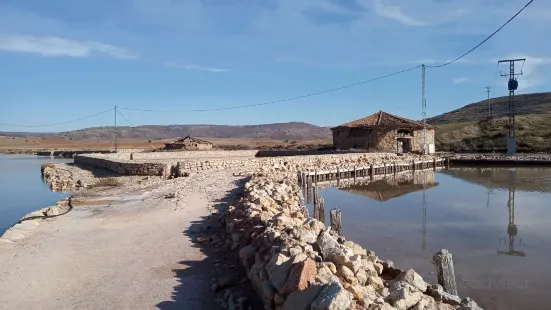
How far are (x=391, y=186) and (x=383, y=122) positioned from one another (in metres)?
12.3

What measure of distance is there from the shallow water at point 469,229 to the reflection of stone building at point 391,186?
0.15 ft

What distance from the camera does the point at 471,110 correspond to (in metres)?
99.4

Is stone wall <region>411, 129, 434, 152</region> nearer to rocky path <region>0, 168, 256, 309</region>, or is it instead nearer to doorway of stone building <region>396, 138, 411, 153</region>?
doorway of stone building <region>396, 138, 411, 153</region>

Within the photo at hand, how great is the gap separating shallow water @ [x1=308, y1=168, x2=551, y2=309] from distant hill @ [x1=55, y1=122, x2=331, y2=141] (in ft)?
408

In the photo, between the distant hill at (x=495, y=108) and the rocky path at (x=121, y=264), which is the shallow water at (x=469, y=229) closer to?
the rocky path at (x=121, y=264)

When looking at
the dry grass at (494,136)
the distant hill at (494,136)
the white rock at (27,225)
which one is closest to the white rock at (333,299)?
the white rock at (27,225)

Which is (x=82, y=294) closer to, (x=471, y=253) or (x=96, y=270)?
(x=96, y=270)

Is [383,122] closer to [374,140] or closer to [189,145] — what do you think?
[374,140]

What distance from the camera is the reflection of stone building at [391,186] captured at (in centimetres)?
1858

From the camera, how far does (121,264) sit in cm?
606

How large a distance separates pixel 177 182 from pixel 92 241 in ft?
25.7

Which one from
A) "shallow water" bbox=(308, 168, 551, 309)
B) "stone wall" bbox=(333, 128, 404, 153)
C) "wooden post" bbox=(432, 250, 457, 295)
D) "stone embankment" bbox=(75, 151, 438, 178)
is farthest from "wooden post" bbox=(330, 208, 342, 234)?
"stone wall" bbox=(333, 128, 404, 153)

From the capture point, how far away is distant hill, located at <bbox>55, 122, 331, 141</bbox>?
149500mm

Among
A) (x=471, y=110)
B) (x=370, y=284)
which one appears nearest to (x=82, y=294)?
(x=370, y=284)
